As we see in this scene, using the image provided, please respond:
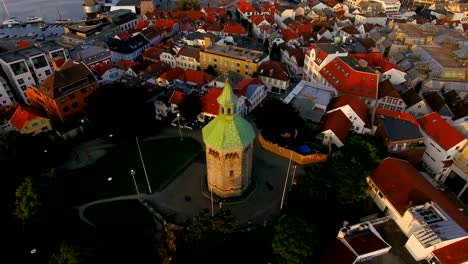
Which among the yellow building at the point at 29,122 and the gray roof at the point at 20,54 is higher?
the gray roof at the point at 20,54

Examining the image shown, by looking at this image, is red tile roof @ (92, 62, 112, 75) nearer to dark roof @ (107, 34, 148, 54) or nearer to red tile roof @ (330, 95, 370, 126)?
dark roof @ (107, 34, 148, 54)

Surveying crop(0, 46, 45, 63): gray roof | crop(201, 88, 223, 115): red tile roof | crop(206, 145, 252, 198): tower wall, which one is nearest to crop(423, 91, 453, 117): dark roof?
crop(206, 145, 252, 198): tower wall

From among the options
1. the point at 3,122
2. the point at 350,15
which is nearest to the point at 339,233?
the point at 3,122

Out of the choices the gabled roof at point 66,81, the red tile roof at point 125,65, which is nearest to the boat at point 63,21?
the red tile roof at point 125,65

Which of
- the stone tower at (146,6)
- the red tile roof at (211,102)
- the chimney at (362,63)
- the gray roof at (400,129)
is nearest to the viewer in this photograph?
the gray roof at (400,129)

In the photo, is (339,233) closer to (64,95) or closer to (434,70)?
(64,95)

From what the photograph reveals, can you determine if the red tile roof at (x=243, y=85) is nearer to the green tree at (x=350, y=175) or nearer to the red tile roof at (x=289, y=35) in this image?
the green tree at (x=350, y=175)

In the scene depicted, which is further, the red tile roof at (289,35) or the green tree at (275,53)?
the red tile roof at (289,35)
